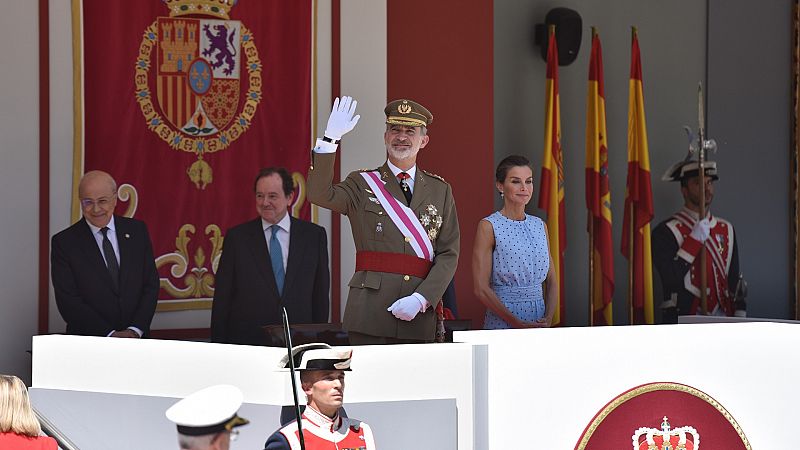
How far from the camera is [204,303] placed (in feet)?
20.5

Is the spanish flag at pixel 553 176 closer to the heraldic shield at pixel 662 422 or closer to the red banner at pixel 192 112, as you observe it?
the red banner at pixel 192 112

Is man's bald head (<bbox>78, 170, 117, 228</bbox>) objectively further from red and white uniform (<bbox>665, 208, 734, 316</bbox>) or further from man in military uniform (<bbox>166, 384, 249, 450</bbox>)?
red and white uniform (<bbox>665, 208, 734, 316</bbox>)

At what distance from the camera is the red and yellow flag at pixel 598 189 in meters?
7.69

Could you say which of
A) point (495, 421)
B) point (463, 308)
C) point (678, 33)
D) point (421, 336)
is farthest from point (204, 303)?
point (678, 33)

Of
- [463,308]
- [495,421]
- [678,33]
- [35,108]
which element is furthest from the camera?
[678,33]

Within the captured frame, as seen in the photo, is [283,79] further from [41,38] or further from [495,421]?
[495,421]

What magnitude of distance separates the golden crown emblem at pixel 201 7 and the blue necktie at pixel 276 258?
1232 millimetres

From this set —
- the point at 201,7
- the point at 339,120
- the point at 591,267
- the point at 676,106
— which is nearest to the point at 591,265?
the point at 591,267

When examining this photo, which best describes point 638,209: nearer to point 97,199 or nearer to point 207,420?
point 97,199

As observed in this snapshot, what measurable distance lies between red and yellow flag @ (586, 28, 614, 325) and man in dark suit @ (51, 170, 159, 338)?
314 centimetres

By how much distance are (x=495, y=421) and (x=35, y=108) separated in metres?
2.83

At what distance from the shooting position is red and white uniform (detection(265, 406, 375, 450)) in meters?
3.34

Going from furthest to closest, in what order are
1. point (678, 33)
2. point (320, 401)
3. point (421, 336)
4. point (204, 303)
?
point (678, 33)
point (204, 303)
point (421, 336)
point (320, 401)

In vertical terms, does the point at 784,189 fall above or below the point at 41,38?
below
